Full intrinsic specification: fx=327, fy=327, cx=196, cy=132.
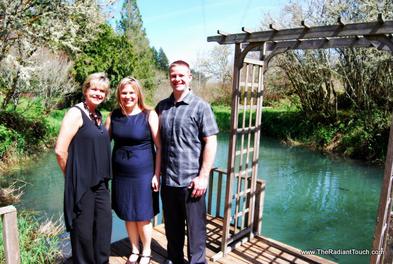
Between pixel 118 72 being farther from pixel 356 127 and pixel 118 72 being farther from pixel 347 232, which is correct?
pixel 347 232

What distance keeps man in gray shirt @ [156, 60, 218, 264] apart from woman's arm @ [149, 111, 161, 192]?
36mm

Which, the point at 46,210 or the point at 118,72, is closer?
the point at 46,210

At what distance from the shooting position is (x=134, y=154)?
93.4 inches

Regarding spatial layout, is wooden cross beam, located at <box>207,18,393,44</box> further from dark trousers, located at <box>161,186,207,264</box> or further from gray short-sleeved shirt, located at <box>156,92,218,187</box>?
dark trousers, located at <box>161,186,207,264</box>

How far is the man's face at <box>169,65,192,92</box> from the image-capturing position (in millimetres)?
2277

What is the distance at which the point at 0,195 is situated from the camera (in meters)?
5.80

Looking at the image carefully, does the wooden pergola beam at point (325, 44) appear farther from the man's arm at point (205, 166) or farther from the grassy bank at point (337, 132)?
the grassy bank at point (337, 132)

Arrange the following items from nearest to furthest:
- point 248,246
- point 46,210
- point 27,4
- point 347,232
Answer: point 248,246 → point 347,232 → point 46,210 → point 27,4

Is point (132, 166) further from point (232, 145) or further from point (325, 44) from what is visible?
point (325, 44)

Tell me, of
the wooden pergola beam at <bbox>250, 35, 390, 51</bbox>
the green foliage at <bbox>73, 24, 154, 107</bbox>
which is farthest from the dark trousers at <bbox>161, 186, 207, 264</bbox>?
the green foliage at <bbox>73, 24, 154, 107</bbox>

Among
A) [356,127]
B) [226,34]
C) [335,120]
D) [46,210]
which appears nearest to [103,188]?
[226,34]

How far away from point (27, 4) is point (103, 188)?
6.61m

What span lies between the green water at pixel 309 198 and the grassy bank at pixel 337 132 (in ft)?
2.03

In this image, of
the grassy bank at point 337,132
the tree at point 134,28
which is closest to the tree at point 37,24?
the grassy bank at point 337,132
